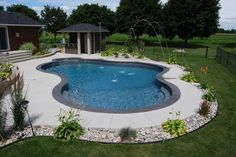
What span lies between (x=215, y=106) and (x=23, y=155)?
7.35m

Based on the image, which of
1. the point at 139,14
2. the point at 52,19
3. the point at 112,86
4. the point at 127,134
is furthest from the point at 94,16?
the point at 127,134

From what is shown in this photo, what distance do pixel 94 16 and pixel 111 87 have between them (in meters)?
33.7

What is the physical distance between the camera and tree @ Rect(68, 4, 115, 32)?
4447cm

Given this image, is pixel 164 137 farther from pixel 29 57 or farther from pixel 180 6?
pixel 180 6

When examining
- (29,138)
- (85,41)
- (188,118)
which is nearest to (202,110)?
(188,118)

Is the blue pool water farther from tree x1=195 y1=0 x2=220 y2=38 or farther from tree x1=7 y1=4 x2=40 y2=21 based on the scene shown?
tree x1=7 y1=4 x2=40 y2=21

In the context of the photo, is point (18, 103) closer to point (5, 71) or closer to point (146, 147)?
point (146, 147)

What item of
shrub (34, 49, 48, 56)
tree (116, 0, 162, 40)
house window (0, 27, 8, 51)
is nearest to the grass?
shrub (34, 49, 48, 56)

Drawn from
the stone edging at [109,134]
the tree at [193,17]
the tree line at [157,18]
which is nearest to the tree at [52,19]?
the tree line at [157,18]

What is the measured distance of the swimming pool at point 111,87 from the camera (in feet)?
34.8

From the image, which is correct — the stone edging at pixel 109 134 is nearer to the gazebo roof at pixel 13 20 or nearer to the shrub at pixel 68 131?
the shrub at pixel 68 131

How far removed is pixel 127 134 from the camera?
650 centimetres

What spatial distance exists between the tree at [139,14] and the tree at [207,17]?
21.8 ft

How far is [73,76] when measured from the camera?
17.5 metres
